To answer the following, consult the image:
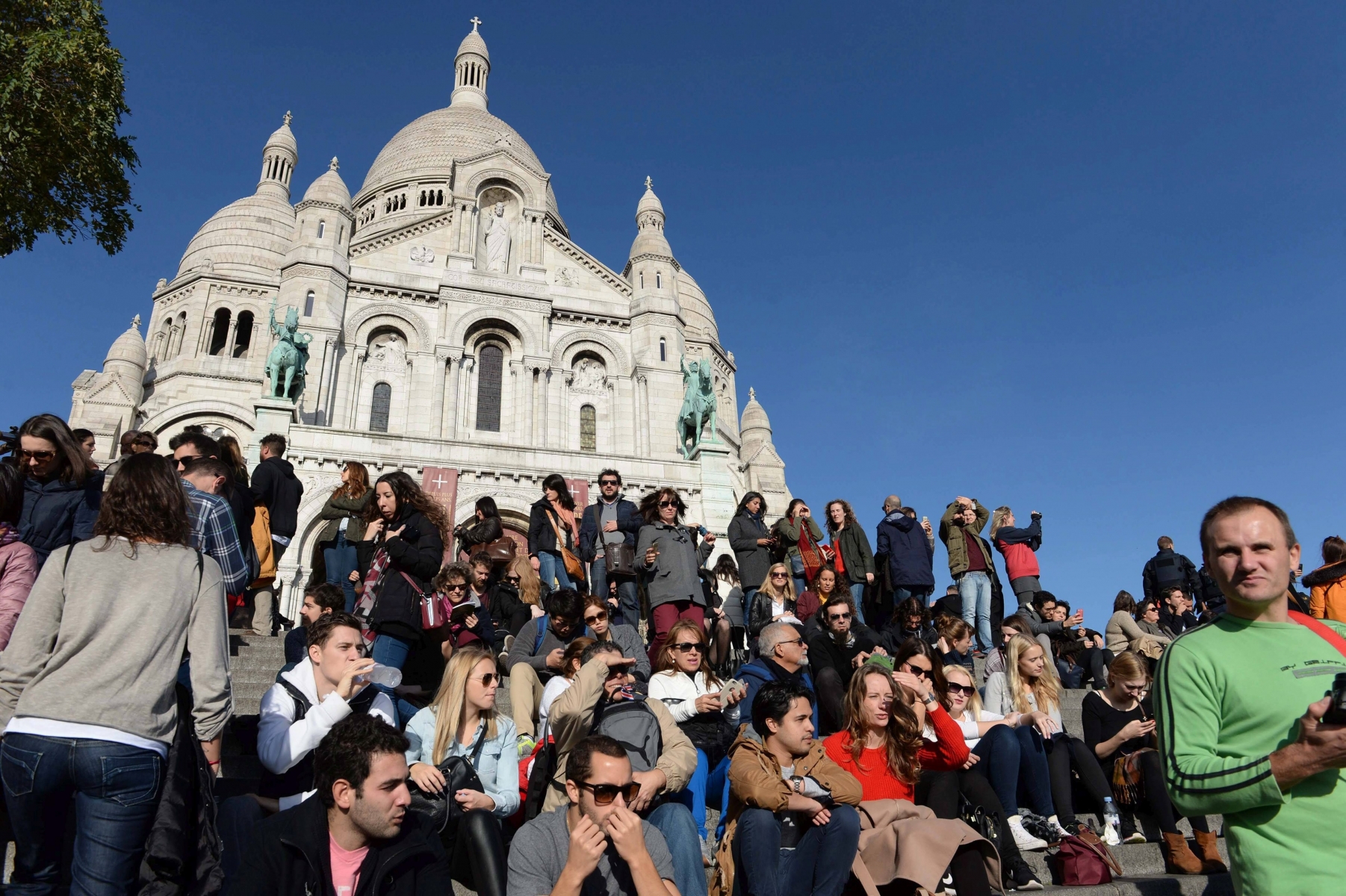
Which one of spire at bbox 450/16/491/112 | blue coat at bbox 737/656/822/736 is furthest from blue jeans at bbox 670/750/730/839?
spire at bbox 450/16/491/112

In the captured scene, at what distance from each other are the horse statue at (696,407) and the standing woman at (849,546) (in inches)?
450

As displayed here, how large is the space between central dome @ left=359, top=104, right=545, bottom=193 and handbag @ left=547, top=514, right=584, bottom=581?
3240 centimetres

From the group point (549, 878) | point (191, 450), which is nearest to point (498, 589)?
point (191, 450)

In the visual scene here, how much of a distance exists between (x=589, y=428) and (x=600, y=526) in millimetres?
16074

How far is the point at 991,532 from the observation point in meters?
11.8

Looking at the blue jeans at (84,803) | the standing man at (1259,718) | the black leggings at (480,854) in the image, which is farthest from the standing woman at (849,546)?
the blue jeans at (84,803)

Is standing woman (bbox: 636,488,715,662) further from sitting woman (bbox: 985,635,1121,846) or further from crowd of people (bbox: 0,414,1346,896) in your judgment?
sitting woman (bbox: 985,635,1121,846)

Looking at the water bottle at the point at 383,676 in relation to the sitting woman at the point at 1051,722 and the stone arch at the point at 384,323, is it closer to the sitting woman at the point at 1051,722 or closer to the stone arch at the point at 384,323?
the sitting woman at the point at 1051,722

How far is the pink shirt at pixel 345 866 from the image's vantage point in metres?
3.54

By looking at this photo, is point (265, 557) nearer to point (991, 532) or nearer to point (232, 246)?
point (991, 532)

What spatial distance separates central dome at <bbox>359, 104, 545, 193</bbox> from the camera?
41250mm

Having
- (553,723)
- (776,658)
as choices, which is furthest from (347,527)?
(553,723)

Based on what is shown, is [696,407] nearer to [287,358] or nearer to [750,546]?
[287,358]

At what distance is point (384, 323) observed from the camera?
2555 centimetres
